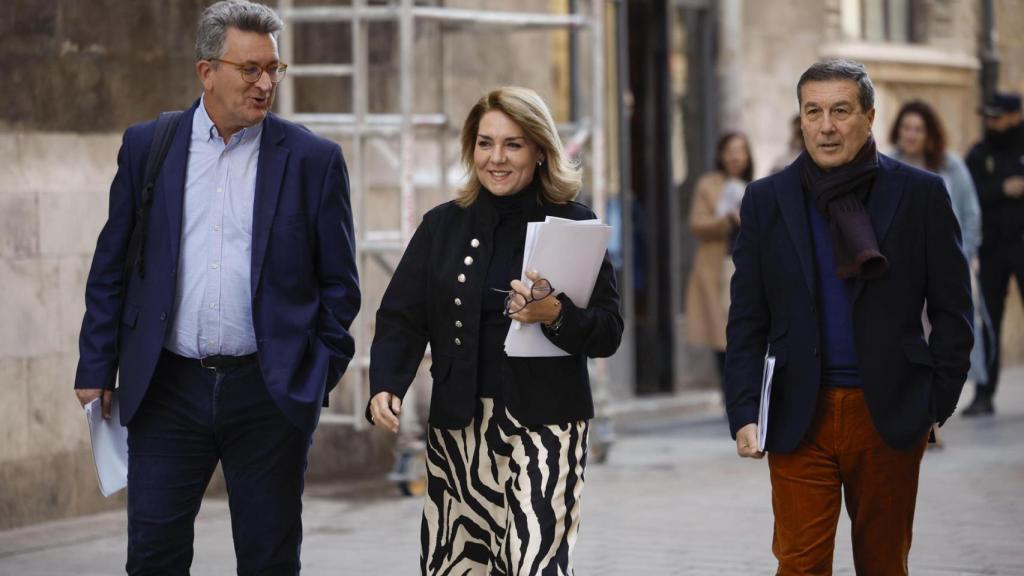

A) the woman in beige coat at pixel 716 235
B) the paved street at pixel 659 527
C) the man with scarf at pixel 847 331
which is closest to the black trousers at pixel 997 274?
the woman in beige coat at pixel 716 235

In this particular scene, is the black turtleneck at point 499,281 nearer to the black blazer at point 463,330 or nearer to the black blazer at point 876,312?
the black blazer at point 463,330

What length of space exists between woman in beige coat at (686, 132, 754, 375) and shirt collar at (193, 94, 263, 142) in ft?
25.1

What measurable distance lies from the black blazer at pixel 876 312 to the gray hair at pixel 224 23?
1.38 metres

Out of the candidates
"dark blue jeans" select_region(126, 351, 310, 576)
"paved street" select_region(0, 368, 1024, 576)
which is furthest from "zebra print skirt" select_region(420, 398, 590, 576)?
"paved street" select_region(0, 368, 1024, 576)

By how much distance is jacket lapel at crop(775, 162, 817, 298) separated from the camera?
5.41 metres

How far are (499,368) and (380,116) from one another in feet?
17.8

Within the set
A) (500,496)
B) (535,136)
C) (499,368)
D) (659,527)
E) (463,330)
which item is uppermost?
(535,136)

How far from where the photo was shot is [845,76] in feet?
17.6

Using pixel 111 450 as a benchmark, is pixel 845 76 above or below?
above

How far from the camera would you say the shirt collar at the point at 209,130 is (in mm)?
5508

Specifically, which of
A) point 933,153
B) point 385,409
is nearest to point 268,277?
point 385,409

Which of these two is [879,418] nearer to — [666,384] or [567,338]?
[567,338]

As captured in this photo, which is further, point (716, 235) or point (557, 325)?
point (716, 235)

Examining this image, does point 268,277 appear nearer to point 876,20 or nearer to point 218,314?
point 218,314
